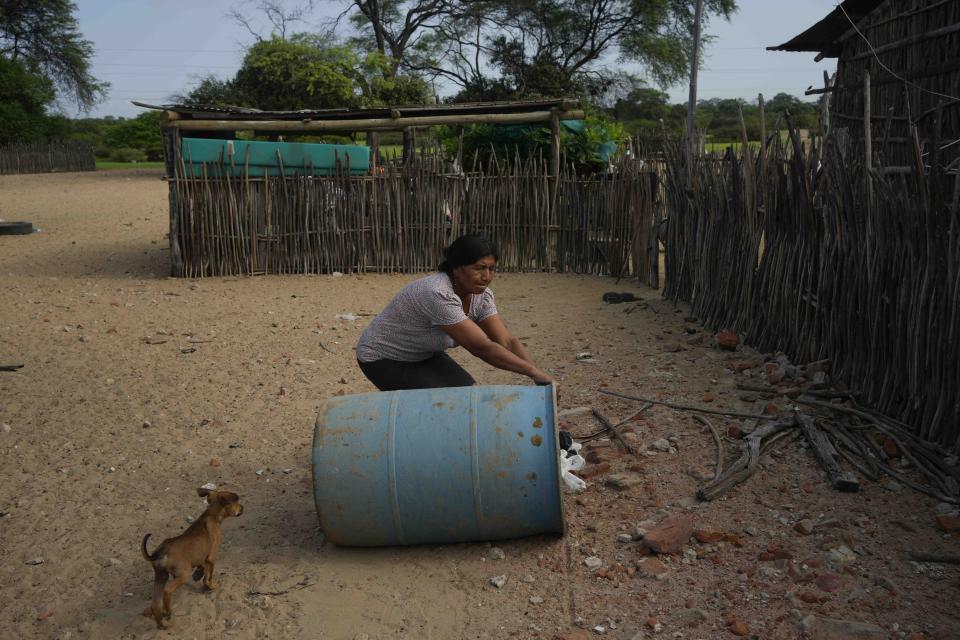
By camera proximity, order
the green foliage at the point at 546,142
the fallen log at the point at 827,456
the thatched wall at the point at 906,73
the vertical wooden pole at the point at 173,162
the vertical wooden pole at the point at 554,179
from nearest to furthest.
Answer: the fallen log at the point at 827,456
the thatched wall at the point at 906,73
the vertical wooden pole at the point at 173,162
the vertical wooden pole at the point at 554,179
the green foliage at the point at 546,142

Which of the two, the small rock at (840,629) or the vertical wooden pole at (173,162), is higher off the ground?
the vertical wooden pole at (173,162)

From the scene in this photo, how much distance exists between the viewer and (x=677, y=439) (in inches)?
180

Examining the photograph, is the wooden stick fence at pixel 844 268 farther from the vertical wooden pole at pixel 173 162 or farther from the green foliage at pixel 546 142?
the vertical wooden pole at pixel 173 162

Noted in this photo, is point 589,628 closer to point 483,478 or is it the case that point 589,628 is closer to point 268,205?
point 483,478

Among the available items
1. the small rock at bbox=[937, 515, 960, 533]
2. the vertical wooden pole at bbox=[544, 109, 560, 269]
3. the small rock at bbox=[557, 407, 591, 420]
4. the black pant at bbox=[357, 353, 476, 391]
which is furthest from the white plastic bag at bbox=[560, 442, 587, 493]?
the vertical wooden pole at bbox=[544, 109, 560, 269]

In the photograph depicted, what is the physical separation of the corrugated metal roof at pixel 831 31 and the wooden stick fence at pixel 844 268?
4.53 meters

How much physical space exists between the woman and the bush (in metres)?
38.2

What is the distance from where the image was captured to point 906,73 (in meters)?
9.25

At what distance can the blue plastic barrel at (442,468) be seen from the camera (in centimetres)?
339

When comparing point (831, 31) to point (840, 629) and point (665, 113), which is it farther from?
point (665, 113)

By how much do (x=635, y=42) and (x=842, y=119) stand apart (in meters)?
21.8

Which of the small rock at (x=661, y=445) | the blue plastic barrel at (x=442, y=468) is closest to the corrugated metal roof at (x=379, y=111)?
the small rock at (x=661, y=445)

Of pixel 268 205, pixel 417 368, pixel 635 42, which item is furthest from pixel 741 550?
pixel 635 42

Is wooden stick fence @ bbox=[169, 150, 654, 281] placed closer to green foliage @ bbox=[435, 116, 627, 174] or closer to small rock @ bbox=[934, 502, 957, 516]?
green foliage @ bbox=[435, 116, 627, 174]
